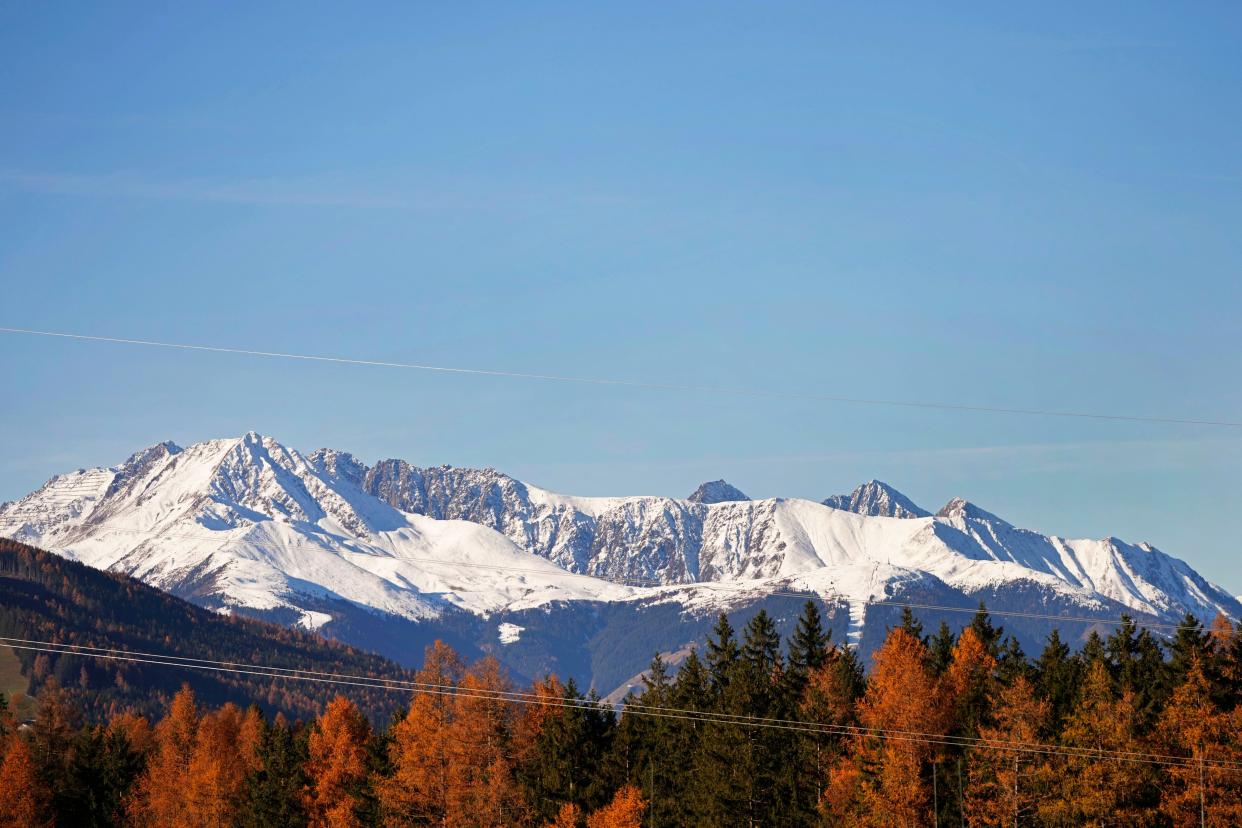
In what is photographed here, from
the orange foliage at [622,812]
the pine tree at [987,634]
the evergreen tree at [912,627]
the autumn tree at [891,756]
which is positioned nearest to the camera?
the autumn tree at [891,756]

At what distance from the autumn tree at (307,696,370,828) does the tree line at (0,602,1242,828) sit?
0.21 m

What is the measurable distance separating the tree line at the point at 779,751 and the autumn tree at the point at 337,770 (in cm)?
21

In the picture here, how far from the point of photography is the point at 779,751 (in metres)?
115

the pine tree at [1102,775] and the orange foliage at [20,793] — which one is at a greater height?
the pine tree at [1102,775]

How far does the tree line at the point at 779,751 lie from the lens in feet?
343

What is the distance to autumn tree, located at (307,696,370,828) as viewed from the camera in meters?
136

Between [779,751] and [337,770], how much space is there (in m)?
43.2

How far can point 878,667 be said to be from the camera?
12156 centimetres

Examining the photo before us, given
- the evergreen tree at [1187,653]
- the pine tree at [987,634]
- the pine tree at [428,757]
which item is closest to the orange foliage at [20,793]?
the pine tree at [428,757]

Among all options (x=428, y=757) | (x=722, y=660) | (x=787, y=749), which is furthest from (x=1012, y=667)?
(x=428, y=757)

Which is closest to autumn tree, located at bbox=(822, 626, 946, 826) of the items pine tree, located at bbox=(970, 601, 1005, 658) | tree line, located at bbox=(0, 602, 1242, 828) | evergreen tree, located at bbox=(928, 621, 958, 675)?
tree line, located at bbox=(0, 602, 1242, 828)

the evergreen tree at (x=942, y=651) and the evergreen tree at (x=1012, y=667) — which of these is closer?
the evergreen tree at (x=1012, y=667)

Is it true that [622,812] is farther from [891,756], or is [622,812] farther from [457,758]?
[891,756]

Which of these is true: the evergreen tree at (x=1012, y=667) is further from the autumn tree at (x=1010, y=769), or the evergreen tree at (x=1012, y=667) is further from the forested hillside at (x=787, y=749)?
the autumn tree at (x=1010, y=769)
